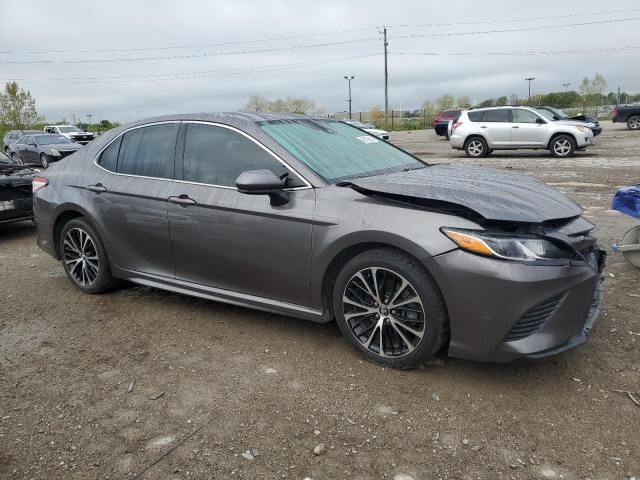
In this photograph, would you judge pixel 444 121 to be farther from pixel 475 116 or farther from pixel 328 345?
pixel 328 345

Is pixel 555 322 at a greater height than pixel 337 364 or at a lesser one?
greater

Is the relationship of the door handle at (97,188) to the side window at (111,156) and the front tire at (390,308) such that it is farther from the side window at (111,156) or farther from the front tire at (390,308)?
the front tire at (390,308)

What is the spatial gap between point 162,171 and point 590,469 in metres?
3.36

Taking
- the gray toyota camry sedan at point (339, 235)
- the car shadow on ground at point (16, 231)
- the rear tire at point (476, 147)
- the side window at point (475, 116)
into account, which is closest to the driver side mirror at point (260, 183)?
the gray toyota camry sedan at point (339, 235)

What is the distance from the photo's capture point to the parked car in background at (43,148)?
20.5m

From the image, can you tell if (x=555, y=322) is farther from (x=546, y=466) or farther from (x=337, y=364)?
(x=337, y=364)

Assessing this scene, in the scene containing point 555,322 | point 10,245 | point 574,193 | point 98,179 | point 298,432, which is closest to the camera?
point 298,432

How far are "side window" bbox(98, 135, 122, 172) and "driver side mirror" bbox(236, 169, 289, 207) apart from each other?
5.59 ft

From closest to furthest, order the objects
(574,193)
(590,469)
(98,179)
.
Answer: (590,469) → (98,179) → (574,193)

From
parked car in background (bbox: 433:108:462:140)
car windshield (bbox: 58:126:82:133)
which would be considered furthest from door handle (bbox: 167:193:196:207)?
car windshield (bbox: 58:126:82:133)

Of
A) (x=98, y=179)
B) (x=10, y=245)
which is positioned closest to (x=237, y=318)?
(x=98, y=179)

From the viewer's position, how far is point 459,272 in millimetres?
2881

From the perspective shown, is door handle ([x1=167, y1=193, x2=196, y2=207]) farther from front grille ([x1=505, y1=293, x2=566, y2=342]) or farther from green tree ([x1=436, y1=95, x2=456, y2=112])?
green tree ([x1=436, y1=95, x2=456, y2=112])

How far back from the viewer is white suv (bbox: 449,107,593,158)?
53.5 ft
